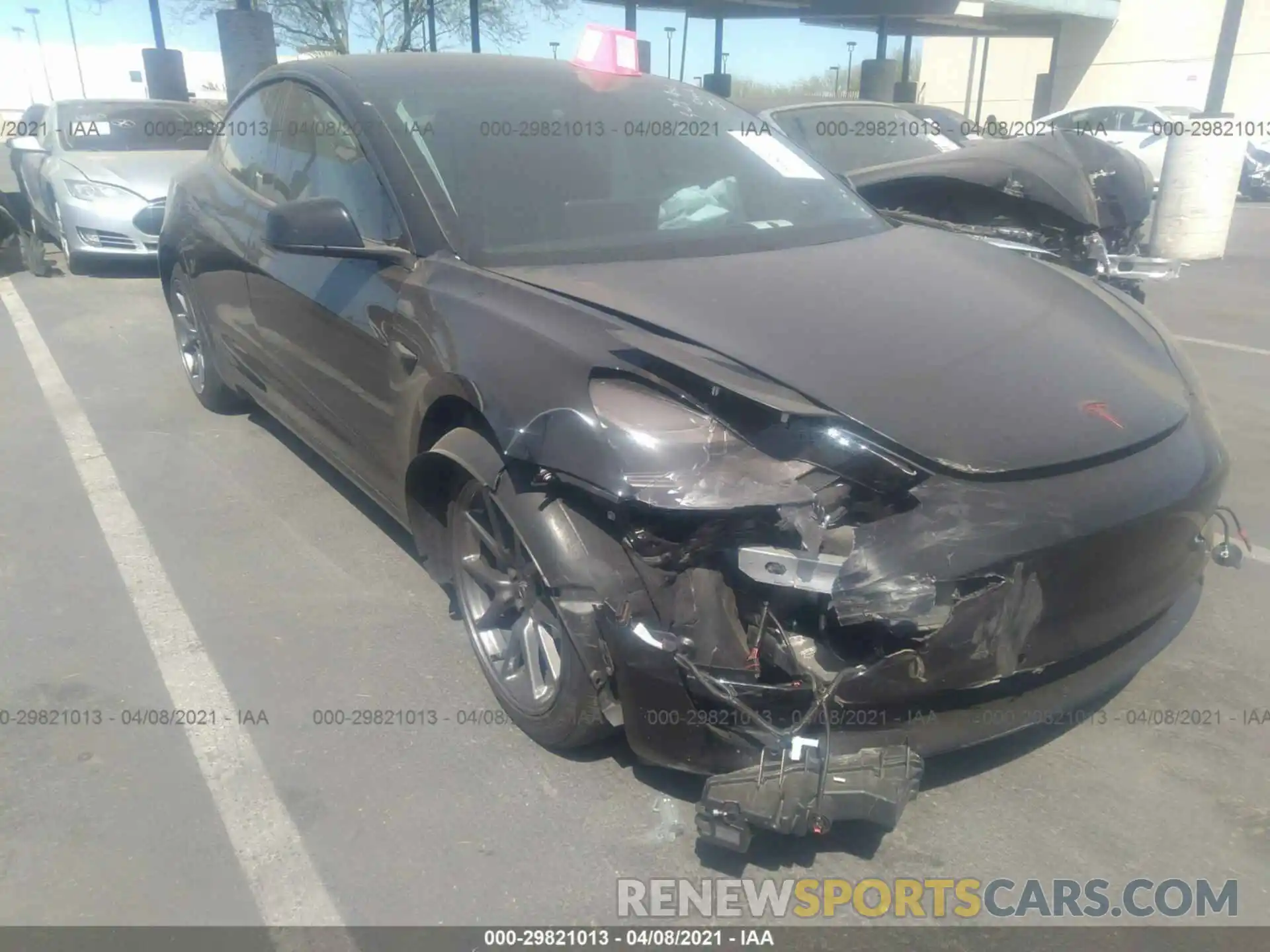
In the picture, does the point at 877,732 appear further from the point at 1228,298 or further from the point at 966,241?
the point at 1228,298

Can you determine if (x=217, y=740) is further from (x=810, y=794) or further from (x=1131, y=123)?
(x=1131, y=123)

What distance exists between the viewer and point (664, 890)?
7.38 ft

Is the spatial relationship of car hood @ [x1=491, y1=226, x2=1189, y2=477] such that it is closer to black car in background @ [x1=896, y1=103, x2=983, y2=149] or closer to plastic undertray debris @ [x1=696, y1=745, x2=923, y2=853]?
plastic undertray debris @ [x1=696, y1=745, x2=923, y2=853]

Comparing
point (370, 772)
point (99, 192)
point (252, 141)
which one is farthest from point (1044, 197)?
point (99, 192)

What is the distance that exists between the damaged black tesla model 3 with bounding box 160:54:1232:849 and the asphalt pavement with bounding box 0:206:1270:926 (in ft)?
0.73

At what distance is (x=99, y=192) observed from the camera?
8.91 metres

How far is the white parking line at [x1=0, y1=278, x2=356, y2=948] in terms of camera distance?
2.25m

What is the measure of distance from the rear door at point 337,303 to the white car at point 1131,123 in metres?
14.0

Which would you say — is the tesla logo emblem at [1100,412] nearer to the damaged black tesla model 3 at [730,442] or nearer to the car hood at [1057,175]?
the damaged black tesla model 3 at [730,442]

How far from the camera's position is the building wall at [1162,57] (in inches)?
1153

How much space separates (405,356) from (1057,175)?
401 cm

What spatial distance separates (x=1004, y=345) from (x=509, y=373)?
1267 millimetres

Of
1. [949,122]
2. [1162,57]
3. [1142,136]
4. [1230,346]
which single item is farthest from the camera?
[1162,57]

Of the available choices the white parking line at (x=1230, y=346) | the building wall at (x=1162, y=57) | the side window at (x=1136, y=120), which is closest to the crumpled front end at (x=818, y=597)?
the white parking line at (x=1230, y=346)
